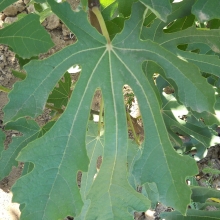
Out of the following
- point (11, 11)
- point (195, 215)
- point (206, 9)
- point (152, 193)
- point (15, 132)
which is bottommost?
point (195, 215)

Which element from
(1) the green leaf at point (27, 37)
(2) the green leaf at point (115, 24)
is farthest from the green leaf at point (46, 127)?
(2) the green leaf at point (115, 24)

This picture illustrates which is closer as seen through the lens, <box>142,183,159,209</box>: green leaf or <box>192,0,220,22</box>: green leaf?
<box>192,0,220,22</box>: green leaf

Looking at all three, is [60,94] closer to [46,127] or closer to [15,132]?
[46,127]

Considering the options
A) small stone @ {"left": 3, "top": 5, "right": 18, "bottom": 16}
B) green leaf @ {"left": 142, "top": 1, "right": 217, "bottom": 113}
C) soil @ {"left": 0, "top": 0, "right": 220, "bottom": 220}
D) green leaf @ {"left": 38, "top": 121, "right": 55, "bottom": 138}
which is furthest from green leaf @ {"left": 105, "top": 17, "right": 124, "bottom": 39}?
small stone @ {"left": 3, "top": 5, "right": 18, "bottom": 16}

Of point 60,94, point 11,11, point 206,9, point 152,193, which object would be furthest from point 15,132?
point 206,9

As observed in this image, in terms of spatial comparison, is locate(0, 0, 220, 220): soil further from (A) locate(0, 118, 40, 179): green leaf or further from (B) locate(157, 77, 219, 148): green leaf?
(A) locate(0, 118, 40, 179): green leaf

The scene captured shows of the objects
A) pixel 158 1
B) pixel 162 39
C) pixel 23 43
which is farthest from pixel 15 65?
pixel 158 1
